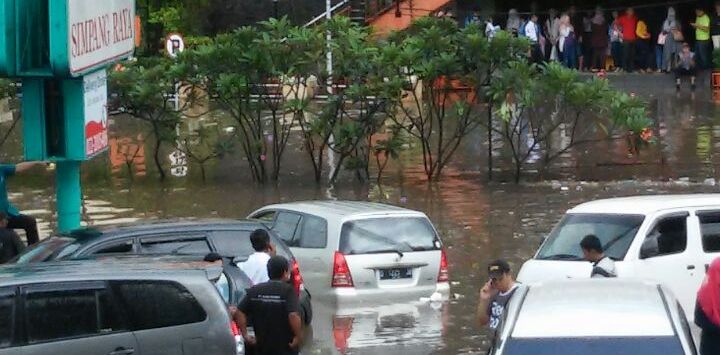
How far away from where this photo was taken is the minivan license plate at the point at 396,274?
52.3ft

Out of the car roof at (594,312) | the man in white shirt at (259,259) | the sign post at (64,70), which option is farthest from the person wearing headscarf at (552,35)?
the car roof at (594,312)

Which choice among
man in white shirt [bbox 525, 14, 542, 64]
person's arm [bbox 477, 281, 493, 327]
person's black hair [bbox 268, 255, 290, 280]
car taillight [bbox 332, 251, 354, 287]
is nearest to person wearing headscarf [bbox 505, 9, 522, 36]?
man in white shirt [bbox 525, 14, 542, 64]

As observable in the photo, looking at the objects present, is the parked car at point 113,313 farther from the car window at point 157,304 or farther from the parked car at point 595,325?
the parked car at point 595,325

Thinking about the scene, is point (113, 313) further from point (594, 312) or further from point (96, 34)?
point (96, 34)

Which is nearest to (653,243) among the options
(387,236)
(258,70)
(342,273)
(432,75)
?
(387,236)

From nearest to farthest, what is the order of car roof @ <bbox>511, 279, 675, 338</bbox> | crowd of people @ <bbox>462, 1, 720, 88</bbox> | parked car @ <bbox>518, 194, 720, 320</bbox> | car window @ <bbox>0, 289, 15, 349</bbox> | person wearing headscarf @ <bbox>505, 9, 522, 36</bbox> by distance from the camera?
car roof @ <bbox>511, 279, 675, 338</bbox> → car window @ <bbox>0, 289, 15, 349</bbox> → parked car @ <bbox>518, 194, 720, 320</bbox> → crowd of people @ <bbox>462, 1, 720, 88</bbox> → person wearing headscarf @ <bbox>505, 9, 522, 36</bbox>

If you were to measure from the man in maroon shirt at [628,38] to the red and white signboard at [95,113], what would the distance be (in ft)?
97.1

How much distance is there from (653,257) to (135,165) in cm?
1737

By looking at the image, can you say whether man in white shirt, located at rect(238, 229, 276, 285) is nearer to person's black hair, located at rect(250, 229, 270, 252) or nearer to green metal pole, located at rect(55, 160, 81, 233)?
person's black hair, located at rect(250, 229, 270, 252)

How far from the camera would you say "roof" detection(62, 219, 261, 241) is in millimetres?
13416

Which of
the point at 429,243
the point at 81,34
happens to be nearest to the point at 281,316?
the point at 81,34

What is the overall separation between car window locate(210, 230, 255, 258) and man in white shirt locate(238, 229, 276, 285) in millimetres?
939

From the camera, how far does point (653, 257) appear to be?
14.1m

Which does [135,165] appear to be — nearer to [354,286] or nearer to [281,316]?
[354,286]
